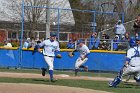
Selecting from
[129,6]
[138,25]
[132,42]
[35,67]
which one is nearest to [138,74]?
[132,42]

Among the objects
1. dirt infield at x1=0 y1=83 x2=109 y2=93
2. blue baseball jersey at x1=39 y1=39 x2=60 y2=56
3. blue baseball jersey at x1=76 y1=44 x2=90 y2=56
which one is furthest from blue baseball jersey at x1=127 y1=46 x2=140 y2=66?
blue baseball jersey at x1=76 y1=44 x2=90 y2=56

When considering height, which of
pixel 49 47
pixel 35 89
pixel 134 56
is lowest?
pixel 35 89

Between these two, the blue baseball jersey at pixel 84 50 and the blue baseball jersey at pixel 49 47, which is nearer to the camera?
the blue baseball jersey at pixel 49 47

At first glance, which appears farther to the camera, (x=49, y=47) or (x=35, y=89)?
(x=49, y=47)

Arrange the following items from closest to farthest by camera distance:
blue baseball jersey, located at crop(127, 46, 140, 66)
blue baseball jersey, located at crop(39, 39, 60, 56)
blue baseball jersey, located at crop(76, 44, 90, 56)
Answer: blue baseball jersey, located at crop(127, 46, 140, 66) < blue baseball jersey, located at crop(39, 39, 60, 56) < blue baseball jersey, located at crop(76, 44, 90, 56)

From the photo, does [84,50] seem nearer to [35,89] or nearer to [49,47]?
[49,47]

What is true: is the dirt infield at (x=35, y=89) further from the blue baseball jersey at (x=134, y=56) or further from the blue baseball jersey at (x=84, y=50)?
the blue baseball jersey at (x=84, y=50)

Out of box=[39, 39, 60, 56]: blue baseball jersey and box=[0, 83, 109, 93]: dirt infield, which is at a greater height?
box=[39, 39, 60, 56]: blue baseball jersey

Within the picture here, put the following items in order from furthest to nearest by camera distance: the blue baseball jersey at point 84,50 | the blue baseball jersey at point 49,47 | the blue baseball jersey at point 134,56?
the blue baseball jersey at point 84,50 → the blue baseball jersey at point 49,47 → the blue baseball jersey at point 134,56

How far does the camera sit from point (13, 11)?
4809 centimetres

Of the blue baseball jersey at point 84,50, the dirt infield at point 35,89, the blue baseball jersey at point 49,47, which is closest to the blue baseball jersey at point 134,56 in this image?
the dirt infield at point 35,89

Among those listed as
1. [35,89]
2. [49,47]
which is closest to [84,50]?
A: [49,47]

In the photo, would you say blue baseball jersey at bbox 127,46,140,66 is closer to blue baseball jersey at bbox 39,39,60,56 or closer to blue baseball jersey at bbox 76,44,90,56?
blue baseball jersey at bbox 39,39,60,56

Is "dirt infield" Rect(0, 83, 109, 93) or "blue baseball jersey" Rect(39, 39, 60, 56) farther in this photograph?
"blue baseball jersey" Rect(39, 39, 60, 56)
